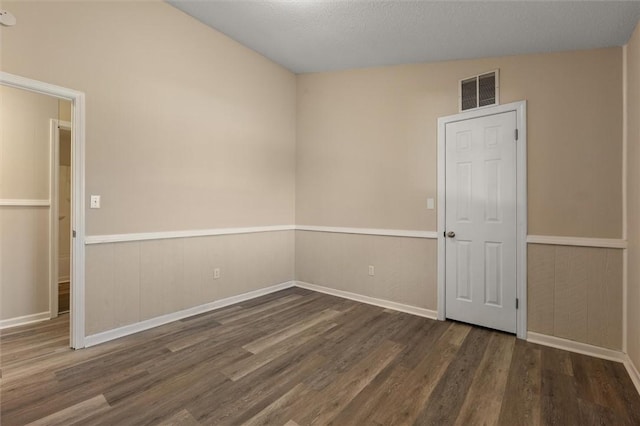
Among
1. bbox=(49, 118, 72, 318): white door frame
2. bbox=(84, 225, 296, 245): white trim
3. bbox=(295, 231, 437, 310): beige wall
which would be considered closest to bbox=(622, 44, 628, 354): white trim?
bbox=(295, 231, 437, 310): beige wall

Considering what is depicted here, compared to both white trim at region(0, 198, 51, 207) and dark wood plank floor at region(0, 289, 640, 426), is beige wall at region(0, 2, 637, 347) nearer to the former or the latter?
dark wood plank floor at region(0, 289, 640, 426)

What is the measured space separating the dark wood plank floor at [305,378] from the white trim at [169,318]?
0.28 feet

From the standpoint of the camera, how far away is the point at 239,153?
3.68 meters

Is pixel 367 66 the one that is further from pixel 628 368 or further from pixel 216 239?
pixel 628 368

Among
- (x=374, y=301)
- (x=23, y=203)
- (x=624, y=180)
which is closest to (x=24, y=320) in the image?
(x=23, y=203)

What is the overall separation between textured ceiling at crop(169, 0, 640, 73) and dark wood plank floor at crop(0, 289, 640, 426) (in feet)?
8.44

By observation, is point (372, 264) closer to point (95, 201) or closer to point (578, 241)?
point (578, 241)

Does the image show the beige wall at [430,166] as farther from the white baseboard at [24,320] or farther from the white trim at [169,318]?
the white baseboard at [24,320]

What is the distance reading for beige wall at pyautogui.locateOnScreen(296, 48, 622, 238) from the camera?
2.43 m

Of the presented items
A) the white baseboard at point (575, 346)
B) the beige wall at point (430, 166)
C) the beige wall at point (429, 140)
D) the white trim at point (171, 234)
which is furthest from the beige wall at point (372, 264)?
the white baseboard at point (575, 346)

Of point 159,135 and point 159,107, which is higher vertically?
point 159,107

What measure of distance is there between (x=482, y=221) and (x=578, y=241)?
0.74m

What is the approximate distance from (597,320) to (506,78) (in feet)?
7.38

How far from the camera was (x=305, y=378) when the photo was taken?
207cm
